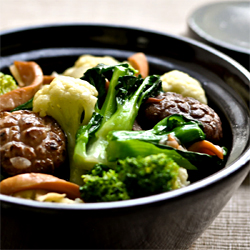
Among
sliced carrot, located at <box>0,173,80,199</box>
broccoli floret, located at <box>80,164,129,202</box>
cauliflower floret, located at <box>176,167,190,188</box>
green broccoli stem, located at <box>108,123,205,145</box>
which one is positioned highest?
green broccoli stem, located at <box>108,123,205,145</box>

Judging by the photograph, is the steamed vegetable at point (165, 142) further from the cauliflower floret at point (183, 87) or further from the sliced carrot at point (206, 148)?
the cauliflower floret at point (183, 87)

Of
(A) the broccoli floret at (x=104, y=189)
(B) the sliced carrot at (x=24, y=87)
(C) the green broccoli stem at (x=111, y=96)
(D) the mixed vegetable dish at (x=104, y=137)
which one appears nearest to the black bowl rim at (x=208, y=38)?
(D) the mixed vegetable dish at (x=104, y=137)

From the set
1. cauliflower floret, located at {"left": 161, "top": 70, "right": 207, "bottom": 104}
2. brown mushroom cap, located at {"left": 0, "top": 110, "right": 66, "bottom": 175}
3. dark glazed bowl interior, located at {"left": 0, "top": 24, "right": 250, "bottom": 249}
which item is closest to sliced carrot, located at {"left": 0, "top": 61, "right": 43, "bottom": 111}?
dark glazed bowl interior, located at {"left": 0, "top": 24, "right": 250, "bottom": 249}

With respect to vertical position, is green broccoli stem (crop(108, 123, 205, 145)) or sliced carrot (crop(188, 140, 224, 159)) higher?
green broccoli stem (crop(108, 123, 205, 145))

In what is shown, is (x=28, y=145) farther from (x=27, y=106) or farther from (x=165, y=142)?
(x=165, y=142)

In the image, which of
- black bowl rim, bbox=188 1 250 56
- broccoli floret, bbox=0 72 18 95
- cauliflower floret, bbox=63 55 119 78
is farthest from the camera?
black bowl rim, bbox=188 1 250 56

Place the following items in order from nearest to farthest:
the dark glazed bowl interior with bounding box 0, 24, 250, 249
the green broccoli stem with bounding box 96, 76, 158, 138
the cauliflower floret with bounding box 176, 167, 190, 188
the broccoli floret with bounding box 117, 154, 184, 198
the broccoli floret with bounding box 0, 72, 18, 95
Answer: the dark glazed bowl interior with bounding box 0, 24, 250, 249 < the broccoli floret with bounding box 117, 154, 184, 198 < the cauliflower floret with bounding box 176, 167, 190, 188 < the green broccoli stem with bounding box 96, 76, 158, 138 < the broccoli floret with bounding box 0, 72, 18, 95

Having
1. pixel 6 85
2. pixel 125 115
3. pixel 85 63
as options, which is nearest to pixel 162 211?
pixel 125 115

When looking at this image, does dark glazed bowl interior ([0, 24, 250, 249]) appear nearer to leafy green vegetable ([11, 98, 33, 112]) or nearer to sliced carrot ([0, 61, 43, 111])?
sliced carrot ([0, 61, 43, 111])
